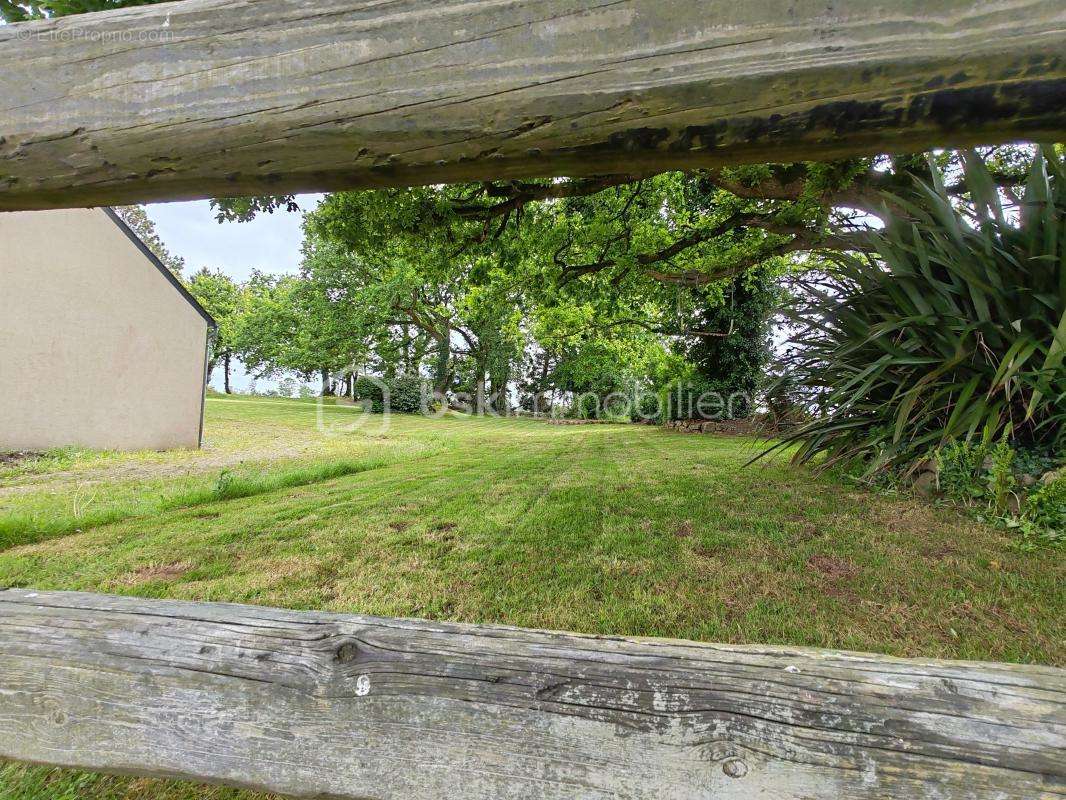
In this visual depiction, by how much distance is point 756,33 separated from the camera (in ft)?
2.07

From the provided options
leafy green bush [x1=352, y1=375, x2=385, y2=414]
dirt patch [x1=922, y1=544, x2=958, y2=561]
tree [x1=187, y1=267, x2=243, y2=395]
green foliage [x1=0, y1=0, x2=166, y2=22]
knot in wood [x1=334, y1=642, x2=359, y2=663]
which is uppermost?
tree [x1=187, y1=267, x2=243, y2=395]

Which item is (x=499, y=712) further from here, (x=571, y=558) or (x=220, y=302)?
(x=220, y=302)

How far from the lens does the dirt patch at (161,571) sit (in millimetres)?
2480

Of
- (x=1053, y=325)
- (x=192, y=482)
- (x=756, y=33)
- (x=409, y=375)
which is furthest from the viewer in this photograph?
(x=409, y=375)

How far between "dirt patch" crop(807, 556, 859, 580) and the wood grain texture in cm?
198

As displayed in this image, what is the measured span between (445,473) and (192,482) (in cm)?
292

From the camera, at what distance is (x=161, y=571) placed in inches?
102

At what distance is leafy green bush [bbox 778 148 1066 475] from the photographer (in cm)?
321

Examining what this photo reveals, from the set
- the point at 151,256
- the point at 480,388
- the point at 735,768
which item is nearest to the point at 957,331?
the point at 735,768

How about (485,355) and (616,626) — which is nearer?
(616,626)

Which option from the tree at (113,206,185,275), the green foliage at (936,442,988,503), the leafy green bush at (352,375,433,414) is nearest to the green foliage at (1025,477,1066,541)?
the green foliage at (936,442,988,503)

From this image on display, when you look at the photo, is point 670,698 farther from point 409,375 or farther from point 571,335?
point 409,375

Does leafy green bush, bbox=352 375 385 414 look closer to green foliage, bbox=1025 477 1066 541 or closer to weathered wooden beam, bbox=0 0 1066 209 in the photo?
green foliage, bbox=1025 477 1066 541

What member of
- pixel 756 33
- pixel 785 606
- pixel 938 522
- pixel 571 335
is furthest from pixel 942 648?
pixel 571 335
